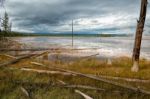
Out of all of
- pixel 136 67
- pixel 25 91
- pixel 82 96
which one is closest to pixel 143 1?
pixel 136 67

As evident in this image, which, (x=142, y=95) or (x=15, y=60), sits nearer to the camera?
(x=142, y=95)

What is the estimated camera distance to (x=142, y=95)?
825cm

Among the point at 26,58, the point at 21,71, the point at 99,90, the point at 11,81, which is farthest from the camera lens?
the point at 26,58

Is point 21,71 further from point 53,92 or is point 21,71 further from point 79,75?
point 53,92

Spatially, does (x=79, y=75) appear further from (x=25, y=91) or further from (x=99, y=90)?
(x=25, y=91)

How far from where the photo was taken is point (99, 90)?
8.70 metres

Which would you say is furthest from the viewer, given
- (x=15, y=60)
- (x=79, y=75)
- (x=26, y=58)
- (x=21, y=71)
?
(x=26, y=58)

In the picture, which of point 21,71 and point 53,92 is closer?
point 53,92

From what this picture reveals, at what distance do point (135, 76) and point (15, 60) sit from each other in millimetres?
7628

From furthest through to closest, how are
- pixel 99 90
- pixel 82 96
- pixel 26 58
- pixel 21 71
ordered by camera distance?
pixel 26 58 → pixel 21 71 → pixel 99 90 → pixel 82 96

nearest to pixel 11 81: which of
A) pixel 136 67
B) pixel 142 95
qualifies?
pixel 142 95

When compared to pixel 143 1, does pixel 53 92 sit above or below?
below

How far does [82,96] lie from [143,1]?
651 centimetres

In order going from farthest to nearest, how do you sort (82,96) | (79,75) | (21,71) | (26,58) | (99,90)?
(26,58) < (21,71) < (79,75) < (99,90) < (82,96)
